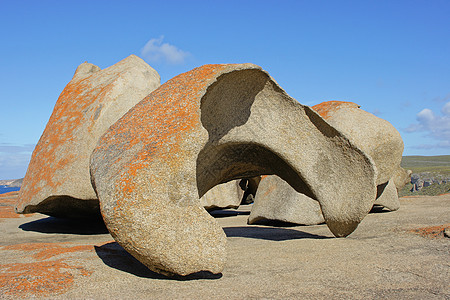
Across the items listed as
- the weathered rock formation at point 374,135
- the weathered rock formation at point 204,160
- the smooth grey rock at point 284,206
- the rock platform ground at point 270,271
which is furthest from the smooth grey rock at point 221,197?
the rock platform ground at point 270,271

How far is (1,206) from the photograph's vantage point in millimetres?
10914

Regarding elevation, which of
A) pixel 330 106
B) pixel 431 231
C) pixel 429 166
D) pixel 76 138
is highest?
pixel 429 166

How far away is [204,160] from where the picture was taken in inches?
200

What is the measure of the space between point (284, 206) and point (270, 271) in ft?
12.4

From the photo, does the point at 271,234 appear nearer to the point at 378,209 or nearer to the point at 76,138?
the point at 76,138

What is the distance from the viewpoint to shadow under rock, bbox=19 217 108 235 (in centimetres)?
720

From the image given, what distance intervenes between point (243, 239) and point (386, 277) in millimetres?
2598

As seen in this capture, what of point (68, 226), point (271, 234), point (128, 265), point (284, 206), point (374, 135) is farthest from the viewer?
point (68, 226)

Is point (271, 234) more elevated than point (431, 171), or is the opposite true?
point (431, 171)

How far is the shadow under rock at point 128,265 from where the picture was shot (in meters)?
3.51

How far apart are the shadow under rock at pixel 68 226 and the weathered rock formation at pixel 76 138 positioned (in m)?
0.33

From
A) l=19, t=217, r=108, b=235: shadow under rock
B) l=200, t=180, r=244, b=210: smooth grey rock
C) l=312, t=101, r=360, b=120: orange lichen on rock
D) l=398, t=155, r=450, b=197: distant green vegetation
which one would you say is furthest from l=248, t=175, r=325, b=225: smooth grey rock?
l=398, t=155, r=450, b=197: distant green vegetation

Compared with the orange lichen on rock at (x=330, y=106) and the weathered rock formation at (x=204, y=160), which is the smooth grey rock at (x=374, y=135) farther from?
the weathered rock formation at (x=204, y=160)

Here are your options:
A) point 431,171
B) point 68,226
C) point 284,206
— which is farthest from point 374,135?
point 431,171
